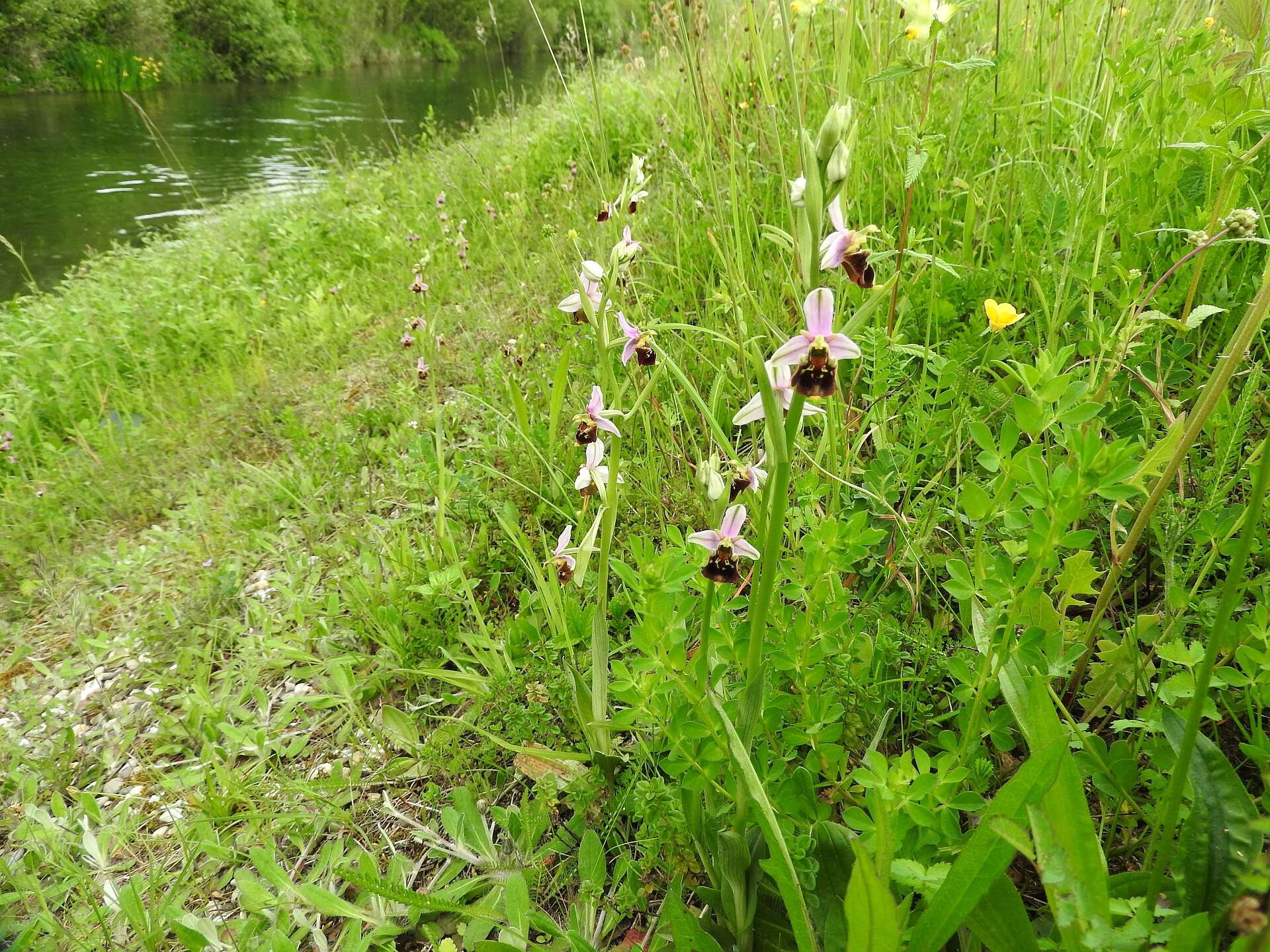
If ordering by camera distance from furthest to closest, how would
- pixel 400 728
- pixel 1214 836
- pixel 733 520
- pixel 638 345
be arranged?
1. pixel 400 728
2. pixel 638 345
3. pixel 733 520
4. pixel 1214 836

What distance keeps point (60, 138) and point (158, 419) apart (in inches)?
589

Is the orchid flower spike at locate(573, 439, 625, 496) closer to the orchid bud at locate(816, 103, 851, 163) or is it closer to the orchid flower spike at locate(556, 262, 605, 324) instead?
the orchid flower spike at locate(556, 262, 605, 324)

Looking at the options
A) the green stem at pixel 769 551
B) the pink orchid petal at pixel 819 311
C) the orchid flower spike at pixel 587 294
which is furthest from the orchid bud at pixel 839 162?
the orchid flower spike at pixel 587 294

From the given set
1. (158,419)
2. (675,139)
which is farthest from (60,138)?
(675,139)

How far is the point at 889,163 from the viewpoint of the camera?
2.18 m

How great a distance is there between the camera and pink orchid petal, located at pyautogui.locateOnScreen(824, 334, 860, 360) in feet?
2.59

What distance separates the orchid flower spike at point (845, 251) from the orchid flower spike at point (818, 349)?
3cm

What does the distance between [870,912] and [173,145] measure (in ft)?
54.6

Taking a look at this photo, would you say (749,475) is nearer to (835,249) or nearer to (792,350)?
(792,350)

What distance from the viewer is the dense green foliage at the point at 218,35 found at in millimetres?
18703

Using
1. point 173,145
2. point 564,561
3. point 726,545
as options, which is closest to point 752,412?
point 726,545

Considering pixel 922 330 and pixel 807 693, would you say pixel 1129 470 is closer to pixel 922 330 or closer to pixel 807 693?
pixel 807 693

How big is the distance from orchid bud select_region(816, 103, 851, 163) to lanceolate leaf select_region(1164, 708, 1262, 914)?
2.32 feet

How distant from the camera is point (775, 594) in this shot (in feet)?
3.48
